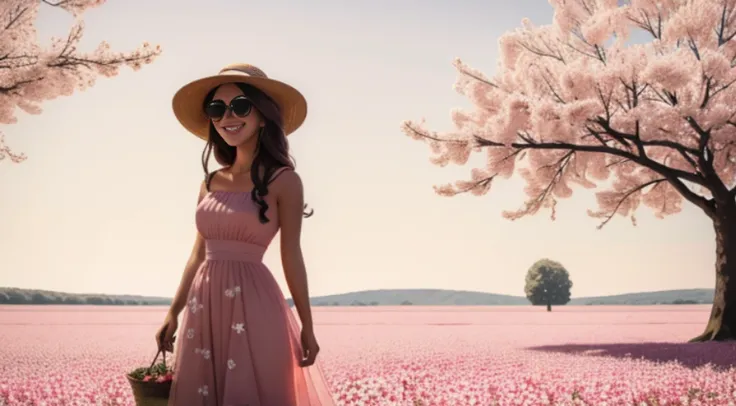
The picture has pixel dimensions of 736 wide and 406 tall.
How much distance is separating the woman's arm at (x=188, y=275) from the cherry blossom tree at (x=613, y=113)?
1119 centimetres

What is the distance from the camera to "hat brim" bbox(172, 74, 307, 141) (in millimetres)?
4258

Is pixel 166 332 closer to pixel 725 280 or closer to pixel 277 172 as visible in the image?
pixel 277 172

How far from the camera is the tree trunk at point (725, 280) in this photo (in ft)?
52.9

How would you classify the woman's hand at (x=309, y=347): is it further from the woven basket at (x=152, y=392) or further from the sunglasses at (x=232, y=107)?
the sunglasses at (x=232, y=107)

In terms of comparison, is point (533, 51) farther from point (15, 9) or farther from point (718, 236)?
point (15, 9)

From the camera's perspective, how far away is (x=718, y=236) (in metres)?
16.8

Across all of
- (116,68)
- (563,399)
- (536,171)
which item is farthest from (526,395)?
(536,171)

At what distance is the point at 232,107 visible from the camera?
4238 millimetres

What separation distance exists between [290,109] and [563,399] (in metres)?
5.00

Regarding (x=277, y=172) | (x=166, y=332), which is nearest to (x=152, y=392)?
(x=166, y=332)

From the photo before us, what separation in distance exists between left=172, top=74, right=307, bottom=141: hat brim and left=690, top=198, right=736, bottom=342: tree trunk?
1510 centimetres

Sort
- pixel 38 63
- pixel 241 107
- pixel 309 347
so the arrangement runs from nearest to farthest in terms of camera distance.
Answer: pixel 309 347, pixel 241 107, pixel 38 63

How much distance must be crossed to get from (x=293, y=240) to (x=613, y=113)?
1315 centimetres

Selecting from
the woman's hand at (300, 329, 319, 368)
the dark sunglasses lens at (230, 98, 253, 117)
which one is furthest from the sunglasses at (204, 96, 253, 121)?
the woman's hand at (300, 329, 319, 368)
